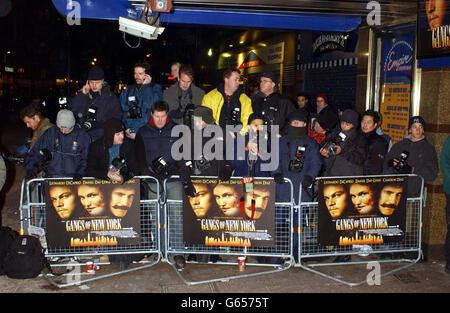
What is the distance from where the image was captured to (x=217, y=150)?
5.59 m

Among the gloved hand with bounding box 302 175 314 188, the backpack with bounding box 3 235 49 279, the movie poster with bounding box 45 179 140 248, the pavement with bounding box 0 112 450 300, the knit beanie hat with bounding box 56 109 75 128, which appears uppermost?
the knit beanie hat with bounding box 56 109 75 128

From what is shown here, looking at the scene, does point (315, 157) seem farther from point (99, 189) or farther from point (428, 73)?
point (99, 189)

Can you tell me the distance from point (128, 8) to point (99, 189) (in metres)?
3.57

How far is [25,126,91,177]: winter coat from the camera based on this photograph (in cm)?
565

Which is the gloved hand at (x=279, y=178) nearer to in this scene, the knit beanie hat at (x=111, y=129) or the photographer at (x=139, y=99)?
the knit beanie hat at (x=111, y=129)

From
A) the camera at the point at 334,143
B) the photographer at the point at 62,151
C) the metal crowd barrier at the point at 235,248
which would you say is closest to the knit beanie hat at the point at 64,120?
the photographer at the point at 62,151

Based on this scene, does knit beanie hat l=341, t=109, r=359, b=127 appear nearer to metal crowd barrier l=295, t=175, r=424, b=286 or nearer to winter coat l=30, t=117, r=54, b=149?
metal crowd barrier l=295, t=175, r=424, b=286

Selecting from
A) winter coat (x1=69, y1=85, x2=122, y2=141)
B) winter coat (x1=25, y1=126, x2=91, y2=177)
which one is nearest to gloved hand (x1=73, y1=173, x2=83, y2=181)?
winter coat (x1=25, y1=126, x2=91, y2=177)

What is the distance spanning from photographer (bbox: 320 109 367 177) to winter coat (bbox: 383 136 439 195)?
460 millimetres

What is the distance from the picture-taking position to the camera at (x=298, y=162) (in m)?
5.59

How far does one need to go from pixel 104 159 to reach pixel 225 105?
6.75 ft

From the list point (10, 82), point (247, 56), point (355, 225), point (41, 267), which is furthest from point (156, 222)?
point (10, 82)

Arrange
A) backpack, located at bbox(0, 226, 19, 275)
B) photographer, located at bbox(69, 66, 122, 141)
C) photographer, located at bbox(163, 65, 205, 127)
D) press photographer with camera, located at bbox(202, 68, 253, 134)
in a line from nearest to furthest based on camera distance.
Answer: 1. backpack, located at bbox(0, 226, 19, 275)
2. press photographer with camera, located at bbox(202, 68, 253, 134)
3. photographer, located at bbox(69, 66, 122, 141)
4. photographer, located at bbox(163, 65, 205, 127)
